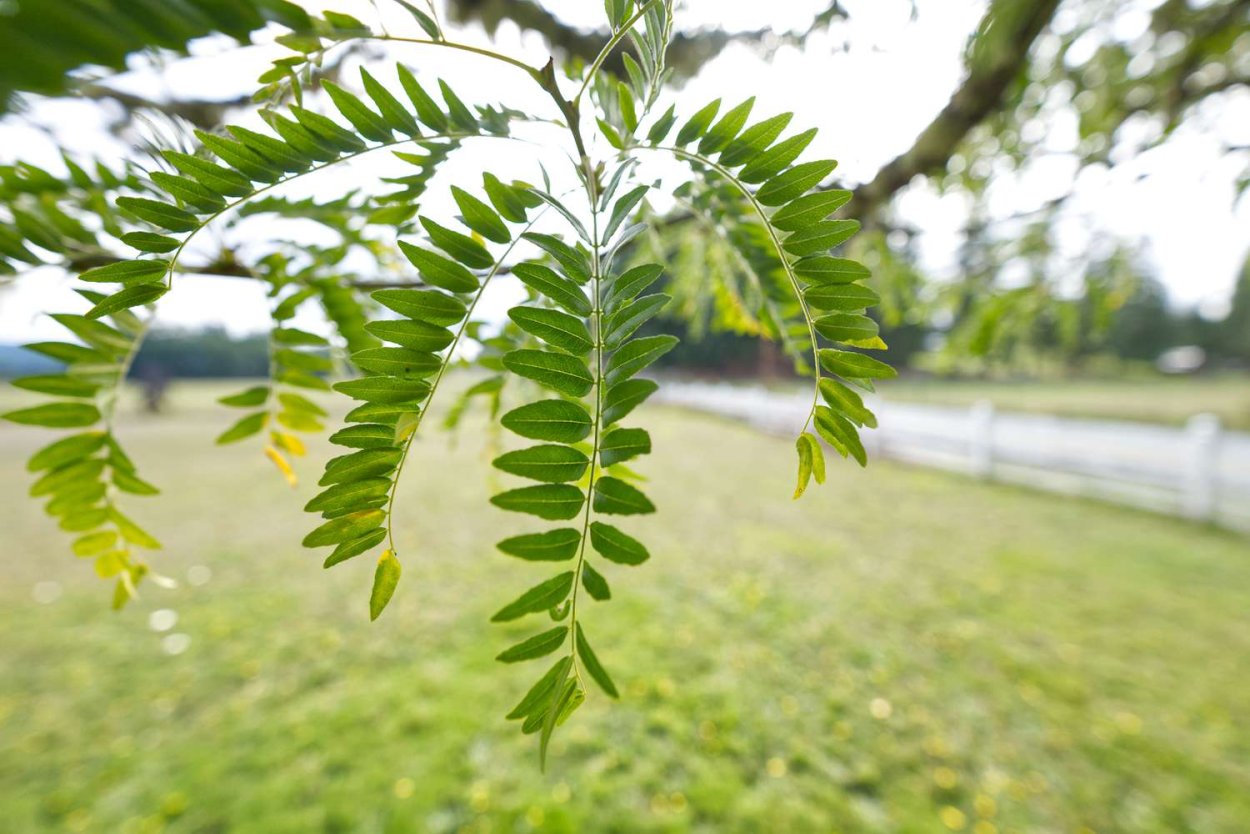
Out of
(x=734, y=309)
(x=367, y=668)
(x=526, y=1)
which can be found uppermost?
(x=526, y=1)

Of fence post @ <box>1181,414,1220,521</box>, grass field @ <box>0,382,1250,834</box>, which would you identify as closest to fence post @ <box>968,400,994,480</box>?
fence post @ <box>1181,414,1220,521</box>

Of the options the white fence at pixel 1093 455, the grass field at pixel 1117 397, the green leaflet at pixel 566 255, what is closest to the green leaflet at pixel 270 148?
the green leaflet at pixel 566 255

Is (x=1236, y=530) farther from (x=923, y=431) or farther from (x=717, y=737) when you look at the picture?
(x=717, y=737)

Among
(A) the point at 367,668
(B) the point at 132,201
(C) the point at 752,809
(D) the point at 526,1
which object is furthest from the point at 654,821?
(D) the point at 526,1

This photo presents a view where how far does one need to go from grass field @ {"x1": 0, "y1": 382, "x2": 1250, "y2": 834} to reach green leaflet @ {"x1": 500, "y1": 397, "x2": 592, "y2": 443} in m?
0.66

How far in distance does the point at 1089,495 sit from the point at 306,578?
9.54 m

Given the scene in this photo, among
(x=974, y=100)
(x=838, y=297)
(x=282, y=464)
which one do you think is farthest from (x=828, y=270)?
(x=974, y=100)

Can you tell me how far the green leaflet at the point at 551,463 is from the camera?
0.45 m

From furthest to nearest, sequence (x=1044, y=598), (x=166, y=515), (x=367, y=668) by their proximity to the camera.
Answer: (x=166, y=515) → (x=1044, y=598) → (x=367, y=668)

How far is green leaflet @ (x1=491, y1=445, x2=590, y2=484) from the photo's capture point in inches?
17.7

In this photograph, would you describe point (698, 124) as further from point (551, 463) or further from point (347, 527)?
point (347, 527)

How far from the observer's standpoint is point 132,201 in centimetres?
43

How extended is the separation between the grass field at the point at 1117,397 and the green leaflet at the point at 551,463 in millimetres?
7708

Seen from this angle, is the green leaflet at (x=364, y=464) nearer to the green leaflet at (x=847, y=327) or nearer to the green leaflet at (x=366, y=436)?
the green leaflet at (x=366, y=436)
